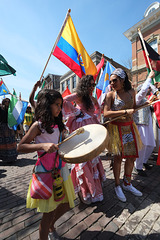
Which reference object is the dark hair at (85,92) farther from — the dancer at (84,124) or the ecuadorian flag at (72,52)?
the ecuadorian flag at (72,52)

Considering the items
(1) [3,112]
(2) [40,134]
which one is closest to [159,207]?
(2) [40,134]

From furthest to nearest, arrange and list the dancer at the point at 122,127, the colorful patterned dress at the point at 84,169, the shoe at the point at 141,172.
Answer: the shoe at the point at 141,172
the dancer at the point at 122,127
the colorful patterned dress at the point at 84,169

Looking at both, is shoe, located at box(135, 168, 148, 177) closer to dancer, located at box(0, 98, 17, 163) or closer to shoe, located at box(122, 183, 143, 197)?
shoe, located at box(122, 183, 143, 197)

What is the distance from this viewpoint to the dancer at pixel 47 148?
1151mm

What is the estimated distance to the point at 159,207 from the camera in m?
1.87

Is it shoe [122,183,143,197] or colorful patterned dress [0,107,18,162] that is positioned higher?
colorful patterned dress [0,107,18,162]

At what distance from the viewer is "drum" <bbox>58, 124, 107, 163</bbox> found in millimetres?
1094

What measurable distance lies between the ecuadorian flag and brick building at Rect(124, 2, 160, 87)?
540 inches

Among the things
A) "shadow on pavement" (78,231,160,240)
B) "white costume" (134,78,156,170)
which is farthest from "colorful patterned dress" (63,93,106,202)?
"white costume" (134,78,156,170)

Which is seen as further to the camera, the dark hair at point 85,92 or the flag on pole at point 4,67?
the flag on pole at point 4,67

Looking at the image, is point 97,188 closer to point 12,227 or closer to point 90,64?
point 12,227

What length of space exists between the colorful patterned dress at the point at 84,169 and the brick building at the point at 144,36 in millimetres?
14668

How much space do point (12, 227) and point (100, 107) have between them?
2.25 meters

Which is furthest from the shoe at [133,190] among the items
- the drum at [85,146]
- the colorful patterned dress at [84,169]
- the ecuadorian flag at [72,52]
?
the ecuadorian flag at [72,52]
